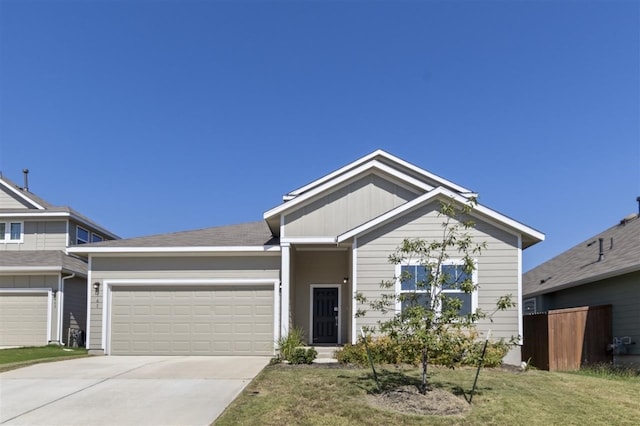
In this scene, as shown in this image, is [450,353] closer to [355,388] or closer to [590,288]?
[355,388]

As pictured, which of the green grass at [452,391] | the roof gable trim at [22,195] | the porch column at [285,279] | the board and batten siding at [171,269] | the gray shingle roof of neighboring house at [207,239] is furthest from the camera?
the roof gable trim at [22,195]

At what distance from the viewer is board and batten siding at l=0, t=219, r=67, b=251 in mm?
21734

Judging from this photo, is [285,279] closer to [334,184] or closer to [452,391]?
[334,184]

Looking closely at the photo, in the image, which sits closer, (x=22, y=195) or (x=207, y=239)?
(x=207, y=239)

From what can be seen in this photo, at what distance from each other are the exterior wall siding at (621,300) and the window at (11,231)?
20980mm

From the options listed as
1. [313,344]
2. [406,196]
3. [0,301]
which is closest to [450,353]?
[406,196]

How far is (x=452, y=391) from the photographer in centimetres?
898

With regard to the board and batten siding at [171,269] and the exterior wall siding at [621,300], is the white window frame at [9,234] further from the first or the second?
the exterior wall siding at [621,300]

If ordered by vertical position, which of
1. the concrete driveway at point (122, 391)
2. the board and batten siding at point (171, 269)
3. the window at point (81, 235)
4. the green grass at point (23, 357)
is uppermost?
the window at point (81, 235)

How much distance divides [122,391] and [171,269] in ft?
21.9

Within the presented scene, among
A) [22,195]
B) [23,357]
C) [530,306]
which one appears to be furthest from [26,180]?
[530,306]

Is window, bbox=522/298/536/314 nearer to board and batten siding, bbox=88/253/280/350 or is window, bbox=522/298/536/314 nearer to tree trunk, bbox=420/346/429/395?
board and batten siding, bbox=88/253/280/350

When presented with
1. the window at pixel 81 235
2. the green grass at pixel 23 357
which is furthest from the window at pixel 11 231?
the green grass at pixel 23 357

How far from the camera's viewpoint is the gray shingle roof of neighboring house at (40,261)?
63.0ft
